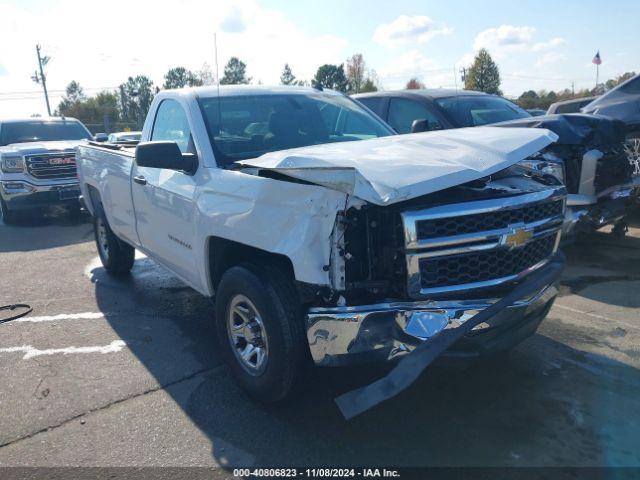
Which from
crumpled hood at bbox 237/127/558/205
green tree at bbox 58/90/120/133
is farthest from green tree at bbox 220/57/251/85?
green tree at bbox 58/90/120/133

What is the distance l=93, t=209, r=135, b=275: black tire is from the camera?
6.50 meters

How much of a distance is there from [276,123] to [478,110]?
4497 millimetres

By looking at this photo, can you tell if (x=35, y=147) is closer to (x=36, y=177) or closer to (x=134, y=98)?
(x=36, y=177)

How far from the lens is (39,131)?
12.1 metres

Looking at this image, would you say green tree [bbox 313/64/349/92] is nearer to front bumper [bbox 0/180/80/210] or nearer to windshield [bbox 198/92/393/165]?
front bumper [bbox 0/180/80/210]

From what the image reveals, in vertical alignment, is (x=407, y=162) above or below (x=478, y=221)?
above

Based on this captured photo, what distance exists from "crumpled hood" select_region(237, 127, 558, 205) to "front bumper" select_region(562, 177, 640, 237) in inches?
101

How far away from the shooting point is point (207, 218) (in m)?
3.71

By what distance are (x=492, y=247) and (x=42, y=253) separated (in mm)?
7223

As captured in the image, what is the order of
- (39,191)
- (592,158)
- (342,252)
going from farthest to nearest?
1. (39,191)
2. (592,158)
3. (342,252)

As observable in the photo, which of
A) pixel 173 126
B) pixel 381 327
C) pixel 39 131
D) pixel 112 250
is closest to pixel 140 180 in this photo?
pixel 173 126

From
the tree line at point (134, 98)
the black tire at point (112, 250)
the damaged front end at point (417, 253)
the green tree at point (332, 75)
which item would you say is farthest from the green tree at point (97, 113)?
the damaged front end at point (417, 253)

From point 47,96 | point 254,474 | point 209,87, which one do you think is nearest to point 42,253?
point 209,87

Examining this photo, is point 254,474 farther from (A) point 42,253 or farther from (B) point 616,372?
(A) point 42,253
